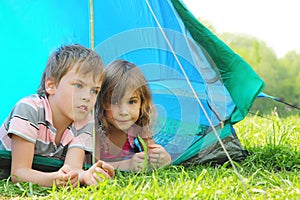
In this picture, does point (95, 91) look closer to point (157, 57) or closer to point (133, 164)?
point (133, 164)

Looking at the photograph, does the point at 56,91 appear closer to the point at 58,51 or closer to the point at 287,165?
the point at 58,51

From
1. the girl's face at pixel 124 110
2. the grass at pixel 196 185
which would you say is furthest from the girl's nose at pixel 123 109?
the grass at pixel 196 185

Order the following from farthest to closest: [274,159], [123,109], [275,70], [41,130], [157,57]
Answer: [275,70]
[157,57]
[274,159]
[123,109]
[41,130]

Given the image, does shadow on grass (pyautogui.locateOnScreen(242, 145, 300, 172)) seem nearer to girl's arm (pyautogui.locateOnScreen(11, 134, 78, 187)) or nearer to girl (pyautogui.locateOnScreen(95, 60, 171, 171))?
girl (pyautogui.locateOnScreen(95, 60, 171, 171))

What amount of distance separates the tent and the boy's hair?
1.08 ft

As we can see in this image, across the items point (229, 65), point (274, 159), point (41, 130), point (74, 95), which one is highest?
point (229, 65)

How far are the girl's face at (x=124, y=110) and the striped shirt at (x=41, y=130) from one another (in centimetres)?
8

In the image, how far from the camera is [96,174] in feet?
5.55

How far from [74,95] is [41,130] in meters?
0.16

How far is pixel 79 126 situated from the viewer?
193 centimetres

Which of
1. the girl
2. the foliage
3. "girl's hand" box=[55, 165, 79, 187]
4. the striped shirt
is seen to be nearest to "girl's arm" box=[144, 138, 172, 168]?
the girl

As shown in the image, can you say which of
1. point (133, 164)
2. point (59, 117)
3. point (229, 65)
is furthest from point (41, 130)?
point (229, 65)

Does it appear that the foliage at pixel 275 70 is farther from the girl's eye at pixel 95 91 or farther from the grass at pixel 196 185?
the girl's eye at pixel 95 91

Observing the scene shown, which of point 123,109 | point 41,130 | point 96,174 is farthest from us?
point 123,109
